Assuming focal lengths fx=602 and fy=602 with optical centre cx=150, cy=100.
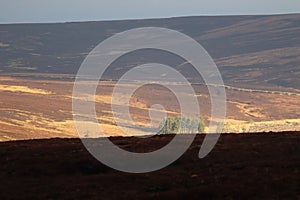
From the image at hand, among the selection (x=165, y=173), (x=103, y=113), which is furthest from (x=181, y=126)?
(x=165, y=173)

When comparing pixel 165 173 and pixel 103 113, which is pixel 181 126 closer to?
pixel 103 113

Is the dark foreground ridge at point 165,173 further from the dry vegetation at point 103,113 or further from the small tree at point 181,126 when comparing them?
Answer: the dry vegetation at point 103,113

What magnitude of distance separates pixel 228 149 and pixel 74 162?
9.73 meters

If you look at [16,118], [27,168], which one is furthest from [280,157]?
[16,118]

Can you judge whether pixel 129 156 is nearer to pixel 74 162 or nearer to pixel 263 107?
pixel 74 162

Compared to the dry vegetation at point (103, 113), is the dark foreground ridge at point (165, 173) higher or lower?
lower

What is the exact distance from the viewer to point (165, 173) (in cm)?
3228

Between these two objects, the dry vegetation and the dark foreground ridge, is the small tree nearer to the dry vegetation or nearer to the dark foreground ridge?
the dry vegetation

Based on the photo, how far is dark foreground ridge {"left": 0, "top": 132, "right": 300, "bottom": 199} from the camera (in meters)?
26.6

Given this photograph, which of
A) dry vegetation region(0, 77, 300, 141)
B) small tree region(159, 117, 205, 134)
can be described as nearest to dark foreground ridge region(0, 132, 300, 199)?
small tree region(159, 117, 205, 134)

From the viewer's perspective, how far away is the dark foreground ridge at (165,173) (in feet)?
87.4


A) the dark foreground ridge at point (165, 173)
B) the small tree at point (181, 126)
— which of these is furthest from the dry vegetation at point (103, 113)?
the dark foreground ridge at point (165, 173)

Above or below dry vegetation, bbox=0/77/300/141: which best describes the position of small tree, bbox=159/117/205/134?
below

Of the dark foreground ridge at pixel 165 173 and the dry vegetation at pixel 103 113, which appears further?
the dry vegetation at pixel 103 113
